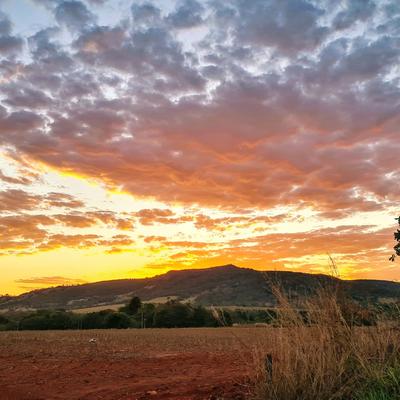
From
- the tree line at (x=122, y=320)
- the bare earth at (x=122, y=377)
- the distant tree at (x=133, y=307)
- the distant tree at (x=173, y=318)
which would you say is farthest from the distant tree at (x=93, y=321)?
the bare earth at (x=122, y=377)

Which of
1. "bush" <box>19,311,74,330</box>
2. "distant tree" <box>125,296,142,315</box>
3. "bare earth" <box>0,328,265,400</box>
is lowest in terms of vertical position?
"bare earth" <box>0,328,265,400</box>

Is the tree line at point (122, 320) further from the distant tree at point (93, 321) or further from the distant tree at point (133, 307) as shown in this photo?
the distant tree at point (133, 307)

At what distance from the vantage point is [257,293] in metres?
115

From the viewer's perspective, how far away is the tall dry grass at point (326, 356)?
6.91 metres

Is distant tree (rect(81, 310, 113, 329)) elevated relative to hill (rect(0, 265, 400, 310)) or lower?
lower

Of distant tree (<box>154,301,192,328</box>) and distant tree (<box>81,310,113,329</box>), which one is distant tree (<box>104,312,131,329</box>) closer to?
distant tree (<box>81,310,113,329</box>)

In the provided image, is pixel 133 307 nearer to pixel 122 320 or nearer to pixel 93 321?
pixel 93 321

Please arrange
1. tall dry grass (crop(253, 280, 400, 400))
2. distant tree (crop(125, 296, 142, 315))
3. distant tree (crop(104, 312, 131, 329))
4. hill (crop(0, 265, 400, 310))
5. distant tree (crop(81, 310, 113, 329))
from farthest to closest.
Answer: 1. hill (crop(0, 265, 400, 310))
2. distant tree (crop(125, 296, 142, 315))
3. distant tree (crop(81, 310, 113, 329))
4. distant tree (crop(104, 312, 131, 329))
5. tall dry grass (crop(253, 280, 400, 400))

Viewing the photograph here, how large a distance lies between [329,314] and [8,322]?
62.7m

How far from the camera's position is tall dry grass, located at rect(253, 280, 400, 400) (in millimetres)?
6906

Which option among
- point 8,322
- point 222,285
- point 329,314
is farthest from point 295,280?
point 222,285

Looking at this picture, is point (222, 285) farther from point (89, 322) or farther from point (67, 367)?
point (67, 367)

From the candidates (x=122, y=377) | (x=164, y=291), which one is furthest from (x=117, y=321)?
(x=164, y=291)

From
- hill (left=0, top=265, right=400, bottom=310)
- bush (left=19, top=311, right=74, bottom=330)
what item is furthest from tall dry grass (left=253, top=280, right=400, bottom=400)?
hill (left=0, top=265, right=400, bottom=310)
